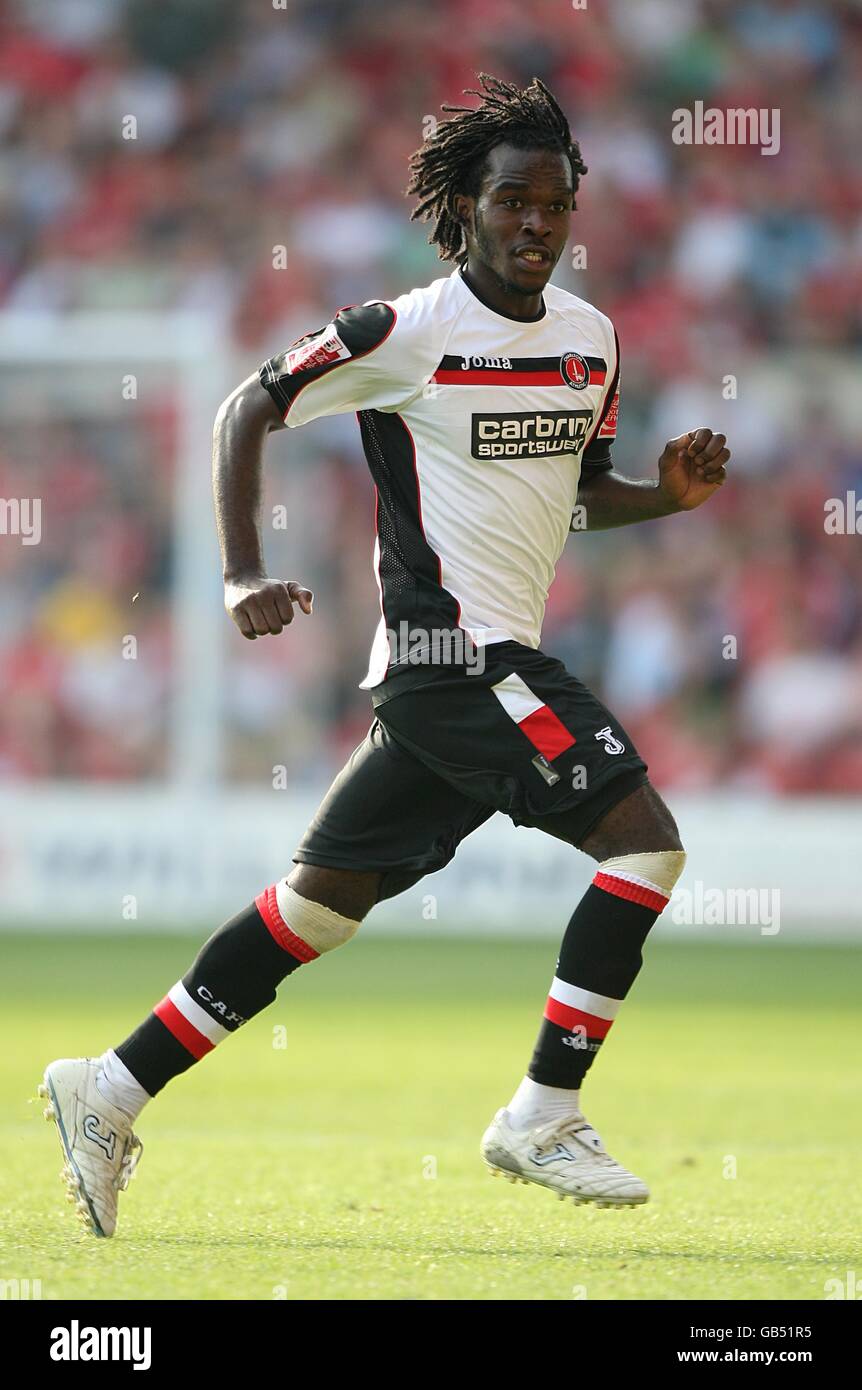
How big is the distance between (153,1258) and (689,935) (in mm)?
9301

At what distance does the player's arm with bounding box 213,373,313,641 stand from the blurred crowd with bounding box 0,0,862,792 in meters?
8.26

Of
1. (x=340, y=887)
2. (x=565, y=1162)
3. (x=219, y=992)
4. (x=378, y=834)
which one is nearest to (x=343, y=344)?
(x=378, y=834)

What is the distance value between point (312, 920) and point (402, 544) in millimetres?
917

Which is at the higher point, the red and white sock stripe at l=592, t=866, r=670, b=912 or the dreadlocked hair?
the dreadlocked hair

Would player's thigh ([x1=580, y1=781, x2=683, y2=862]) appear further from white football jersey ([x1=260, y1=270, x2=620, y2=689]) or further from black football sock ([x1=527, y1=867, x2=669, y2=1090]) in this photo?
white football jersey ([x1=260, y1=270, x2=620, y2=689])

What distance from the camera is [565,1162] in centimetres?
432

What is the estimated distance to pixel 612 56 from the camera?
56.4 ft

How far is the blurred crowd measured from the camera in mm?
14203

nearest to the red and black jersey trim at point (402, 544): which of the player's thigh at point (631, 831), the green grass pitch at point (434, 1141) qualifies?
the player's thigh at point (631, 831)

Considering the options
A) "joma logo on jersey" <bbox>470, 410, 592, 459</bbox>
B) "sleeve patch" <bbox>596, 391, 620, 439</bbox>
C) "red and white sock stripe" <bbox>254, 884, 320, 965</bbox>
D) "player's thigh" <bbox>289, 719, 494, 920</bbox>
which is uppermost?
"sleeve patch" <bbox>596, 391, 620, 439</bbox>

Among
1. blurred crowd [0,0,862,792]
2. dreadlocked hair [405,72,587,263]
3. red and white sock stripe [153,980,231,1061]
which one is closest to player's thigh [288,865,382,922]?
red and white sock stripe [153,980,231,1061]

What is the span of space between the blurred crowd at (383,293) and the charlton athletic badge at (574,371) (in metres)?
8.26

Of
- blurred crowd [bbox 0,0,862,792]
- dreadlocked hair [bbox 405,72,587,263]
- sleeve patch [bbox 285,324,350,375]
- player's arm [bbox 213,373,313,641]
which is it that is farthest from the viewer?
blurred crowd [bbox 0,0,862,792]
